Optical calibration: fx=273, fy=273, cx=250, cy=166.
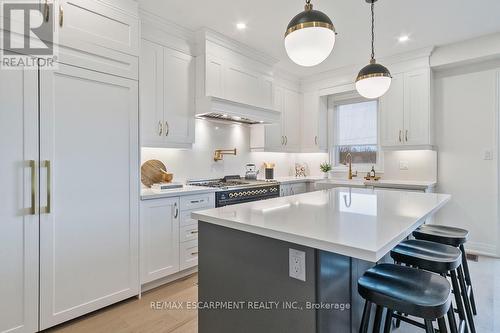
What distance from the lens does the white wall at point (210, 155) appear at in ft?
11.2

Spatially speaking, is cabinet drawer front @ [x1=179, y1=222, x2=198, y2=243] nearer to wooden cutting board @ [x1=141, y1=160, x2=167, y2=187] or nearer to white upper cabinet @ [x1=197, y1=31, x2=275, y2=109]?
wooden cutting board @ [x1=141, y1=160, x2=167, y2=187]

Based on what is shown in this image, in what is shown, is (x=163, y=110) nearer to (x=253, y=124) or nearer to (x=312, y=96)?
(x=253, y=124)

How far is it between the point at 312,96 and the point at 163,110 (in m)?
2.91

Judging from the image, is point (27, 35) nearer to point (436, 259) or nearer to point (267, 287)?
point (267, 287)

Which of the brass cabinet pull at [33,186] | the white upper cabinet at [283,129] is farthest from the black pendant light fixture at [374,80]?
the brass cabinet pull at [33,186]

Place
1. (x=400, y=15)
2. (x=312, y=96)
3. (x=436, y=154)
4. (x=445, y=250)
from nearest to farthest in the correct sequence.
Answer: (x=445, y=250)
(x=400, y=15)
(x=436, y=154)
(x=312, y=96)

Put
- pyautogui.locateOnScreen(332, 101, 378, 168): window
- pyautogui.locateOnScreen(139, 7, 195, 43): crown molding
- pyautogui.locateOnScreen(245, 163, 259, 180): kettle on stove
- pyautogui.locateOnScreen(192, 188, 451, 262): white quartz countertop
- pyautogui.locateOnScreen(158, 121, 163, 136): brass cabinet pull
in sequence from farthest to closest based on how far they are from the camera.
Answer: pyautogui.locateOnScreen(332, 101, 378, 168): window → pyautogui.locateOnScreen(245, 163, 259, 180): kettle on stove → pyautogui.locateOnScreen(158, 121, 163, 136): brass cabinet pull → pyautogui.locateOnScreen(139, 7, 195, 43): crown molding → pyautogui.locateOnScreen(192, 188, 451, 262): white quartz countertop

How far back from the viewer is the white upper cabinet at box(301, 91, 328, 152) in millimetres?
4883

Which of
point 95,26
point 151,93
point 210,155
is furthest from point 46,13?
point 210,155

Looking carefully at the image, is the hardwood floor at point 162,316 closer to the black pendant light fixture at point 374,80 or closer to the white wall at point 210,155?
the white wall at point 210,155

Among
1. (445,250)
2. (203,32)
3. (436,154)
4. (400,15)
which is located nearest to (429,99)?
(436,154)

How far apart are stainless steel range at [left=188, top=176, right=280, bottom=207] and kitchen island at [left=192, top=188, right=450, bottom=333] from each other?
144 centimetres

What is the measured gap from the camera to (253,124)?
4.34 meters

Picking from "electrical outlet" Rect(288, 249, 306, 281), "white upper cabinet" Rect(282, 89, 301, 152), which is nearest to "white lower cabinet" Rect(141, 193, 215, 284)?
"electrical outlet" Rect(288, 249, 306, 281)
